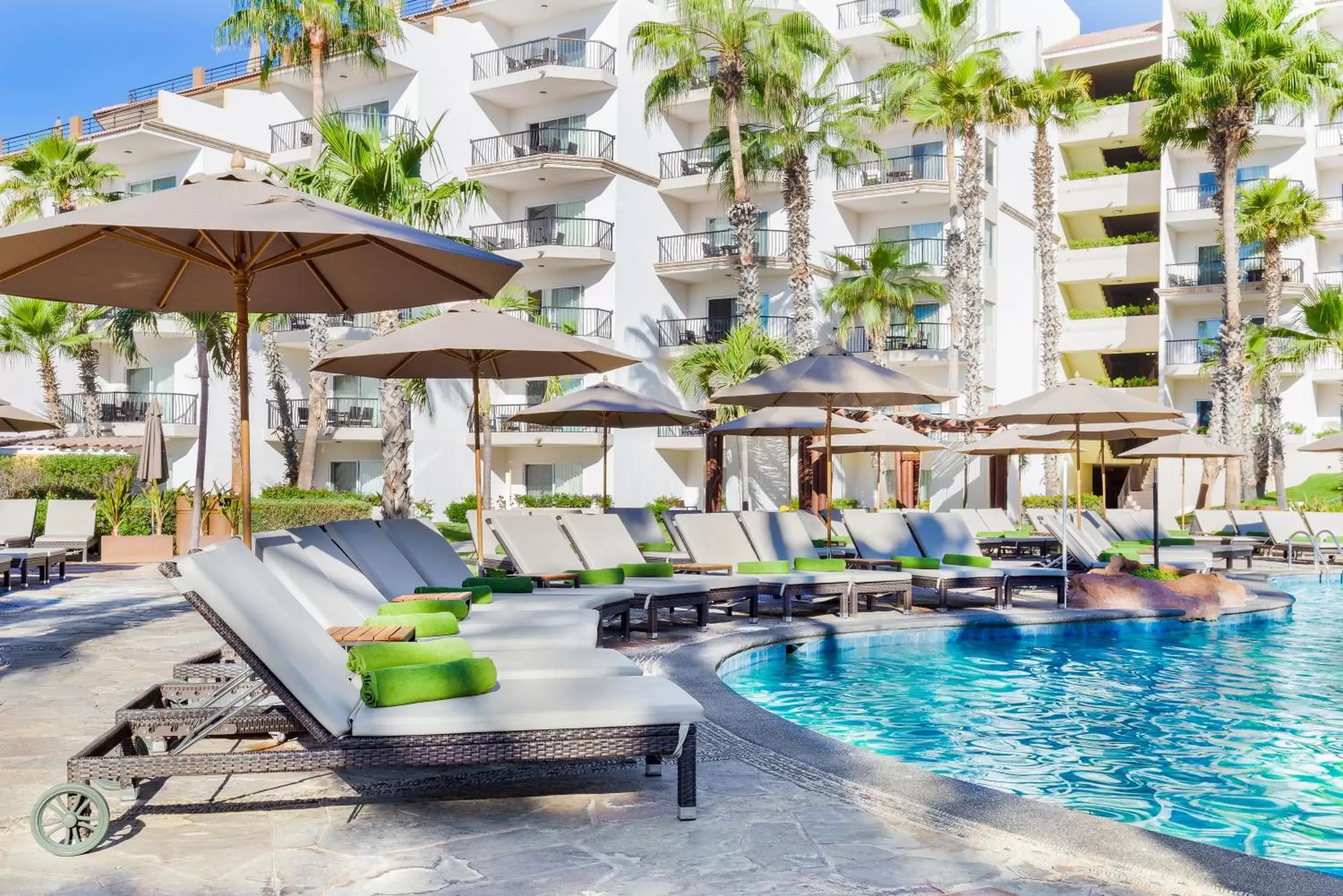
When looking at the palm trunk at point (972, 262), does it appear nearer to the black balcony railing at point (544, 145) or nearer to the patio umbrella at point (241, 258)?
the black balcony railing at point (544, 145)

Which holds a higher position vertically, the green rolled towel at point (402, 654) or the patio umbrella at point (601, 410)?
the patio umbrella at point (601, 410)

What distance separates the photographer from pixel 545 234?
36656 mm

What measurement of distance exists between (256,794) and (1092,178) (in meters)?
44.9

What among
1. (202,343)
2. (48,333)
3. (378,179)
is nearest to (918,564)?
(378,179)

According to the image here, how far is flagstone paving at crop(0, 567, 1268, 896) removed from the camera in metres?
3.78

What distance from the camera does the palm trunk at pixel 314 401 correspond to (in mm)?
28719

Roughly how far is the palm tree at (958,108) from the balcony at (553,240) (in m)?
9.23

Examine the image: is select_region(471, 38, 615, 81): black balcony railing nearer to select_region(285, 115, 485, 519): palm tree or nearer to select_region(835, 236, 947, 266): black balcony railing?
select_region(835, 236, 947, 266): black balcony railing

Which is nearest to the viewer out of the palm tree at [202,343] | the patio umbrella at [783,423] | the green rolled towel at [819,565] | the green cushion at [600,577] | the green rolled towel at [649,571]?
the green cushion at [600,577]

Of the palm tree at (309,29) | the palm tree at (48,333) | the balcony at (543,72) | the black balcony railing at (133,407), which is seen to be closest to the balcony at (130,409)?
the black balcony railing at (133,407)

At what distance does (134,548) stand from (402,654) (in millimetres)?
16451

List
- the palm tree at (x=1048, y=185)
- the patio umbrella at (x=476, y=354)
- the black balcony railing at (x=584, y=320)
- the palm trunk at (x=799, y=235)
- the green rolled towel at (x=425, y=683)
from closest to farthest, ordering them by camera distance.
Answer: the green rolled towel at (x=425, y=683) → the patio umbrella at (x=476, y=354) → the palm trunk at (x=799, y=235) → the palm tree at (x=1048, y=185) → the black balcony railing at (x=584, y=320)

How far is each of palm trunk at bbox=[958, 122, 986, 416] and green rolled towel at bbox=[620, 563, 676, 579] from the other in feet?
76.7

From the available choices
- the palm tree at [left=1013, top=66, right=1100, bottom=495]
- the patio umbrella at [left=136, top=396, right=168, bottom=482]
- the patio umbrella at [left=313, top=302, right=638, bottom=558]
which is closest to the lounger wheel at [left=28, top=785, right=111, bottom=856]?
the patio umbrella at [left=313, top=302, right=638, bottom=558]
